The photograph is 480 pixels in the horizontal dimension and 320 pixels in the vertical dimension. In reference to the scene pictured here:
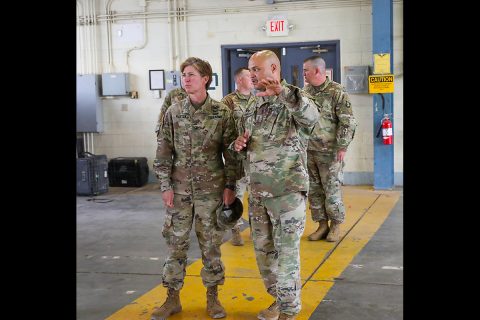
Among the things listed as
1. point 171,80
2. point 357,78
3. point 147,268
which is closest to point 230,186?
point 147,268

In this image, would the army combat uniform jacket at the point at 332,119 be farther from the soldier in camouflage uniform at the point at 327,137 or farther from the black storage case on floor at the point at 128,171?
the black storage case on floor at the point at 128,171

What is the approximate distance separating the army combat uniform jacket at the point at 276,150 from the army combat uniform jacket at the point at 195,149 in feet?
0.96

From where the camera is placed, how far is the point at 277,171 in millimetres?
3373

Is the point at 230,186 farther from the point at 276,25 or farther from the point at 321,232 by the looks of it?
the point at 276,25

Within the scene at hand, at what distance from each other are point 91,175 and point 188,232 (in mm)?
6598

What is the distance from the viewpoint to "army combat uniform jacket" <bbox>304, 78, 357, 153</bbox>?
5.50 metres

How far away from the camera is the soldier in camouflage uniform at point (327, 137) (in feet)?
18.1

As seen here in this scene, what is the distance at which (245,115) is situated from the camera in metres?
3.52

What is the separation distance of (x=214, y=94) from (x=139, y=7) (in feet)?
7.48

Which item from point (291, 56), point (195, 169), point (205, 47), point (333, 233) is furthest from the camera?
point (205, 47)
